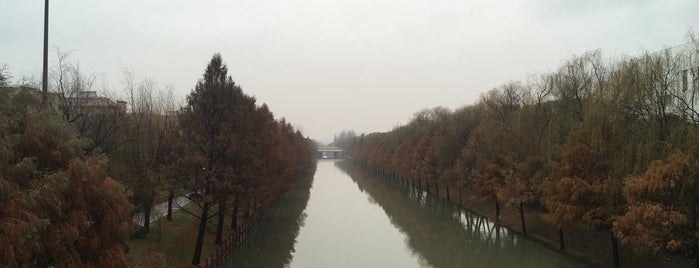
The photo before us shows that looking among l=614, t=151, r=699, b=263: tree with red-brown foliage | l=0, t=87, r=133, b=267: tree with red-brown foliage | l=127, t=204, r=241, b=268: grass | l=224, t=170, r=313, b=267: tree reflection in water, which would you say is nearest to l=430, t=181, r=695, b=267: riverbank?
l=614, t=151, r=699, b=263: tree with red-brown foliage

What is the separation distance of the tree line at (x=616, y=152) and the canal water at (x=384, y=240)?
9.21ft

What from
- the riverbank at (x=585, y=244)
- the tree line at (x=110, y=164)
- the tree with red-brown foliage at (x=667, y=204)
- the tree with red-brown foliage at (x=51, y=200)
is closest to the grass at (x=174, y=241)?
the tree line at (x=110, y=164)

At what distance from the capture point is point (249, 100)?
25.8 metres

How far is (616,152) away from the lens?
19.3 meters

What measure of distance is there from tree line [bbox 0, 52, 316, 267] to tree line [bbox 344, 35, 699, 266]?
46.6ft

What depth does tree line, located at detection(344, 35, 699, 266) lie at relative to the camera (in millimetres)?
15320

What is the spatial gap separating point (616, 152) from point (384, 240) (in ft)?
50.1

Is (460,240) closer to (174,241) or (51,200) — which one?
(174,241)

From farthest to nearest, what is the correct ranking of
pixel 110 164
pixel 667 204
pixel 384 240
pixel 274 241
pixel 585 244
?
pixel 384 240 < pixel 274 241 < pixel 585 244 < pixel 110 164 < pixel 667 204

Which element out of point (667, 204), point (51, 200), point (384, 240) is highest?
point (51, 200)

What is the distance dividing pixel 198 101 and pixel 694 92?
19097mm

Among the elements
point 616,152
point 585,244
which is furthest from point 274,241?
point 616,152

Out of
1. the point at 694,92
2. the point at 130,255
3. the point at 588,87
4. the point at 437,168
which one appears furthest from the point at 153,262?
the point at 437,168

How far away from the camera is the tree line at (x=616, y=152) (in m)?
15.3
